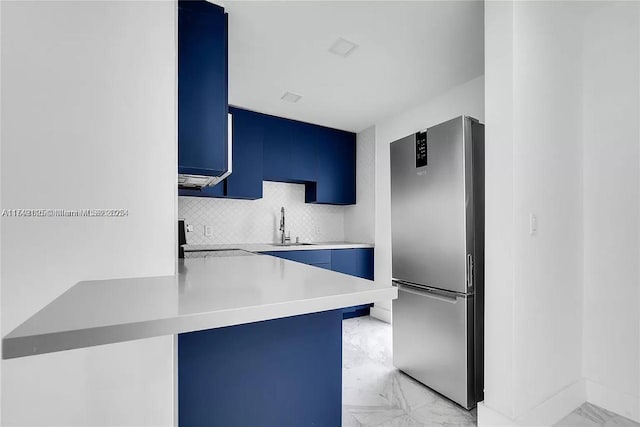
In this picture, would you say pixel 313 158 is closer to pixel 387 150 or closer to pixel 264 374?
pixel 387 150

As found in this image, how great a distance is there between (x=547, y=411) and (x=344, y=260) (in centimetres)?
222

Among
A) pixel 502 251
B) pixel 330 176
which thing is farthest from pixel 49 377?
pixel 330 176

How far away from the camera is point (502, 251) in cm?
158

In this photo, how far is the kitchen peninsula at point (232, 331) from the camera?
541mm

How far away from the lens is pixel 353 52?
7.47 feet

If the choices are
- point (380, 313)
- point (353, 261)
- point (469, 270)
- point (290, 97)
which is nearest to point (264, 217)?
point (353, 261)

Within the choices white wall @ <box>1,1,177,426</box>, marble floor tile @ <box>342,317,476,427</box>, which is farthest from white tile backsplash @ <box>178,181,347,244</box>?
white wall @ <box>1,1,177,426</box>

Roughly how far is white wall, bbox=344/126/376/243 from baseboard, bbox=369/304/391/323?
2.68ft

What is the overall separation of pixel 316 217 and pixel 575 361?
2.92m

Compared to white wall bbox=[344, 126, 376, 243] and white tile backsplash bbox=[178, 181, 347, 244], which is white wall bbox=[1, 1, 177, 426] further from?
white wall bbox=[344, 126, 376, 243]

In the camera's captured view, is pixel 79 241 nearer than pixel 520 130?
Yes

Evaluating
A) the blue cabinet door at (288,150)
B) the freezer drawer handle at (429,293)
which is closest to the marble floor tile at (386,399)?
the freezer drawer handle at (429,293)

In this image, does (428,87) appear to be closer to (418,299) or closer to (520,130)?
(520,130)

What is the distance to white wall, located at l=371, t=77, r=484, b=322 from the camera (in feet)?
9.85
